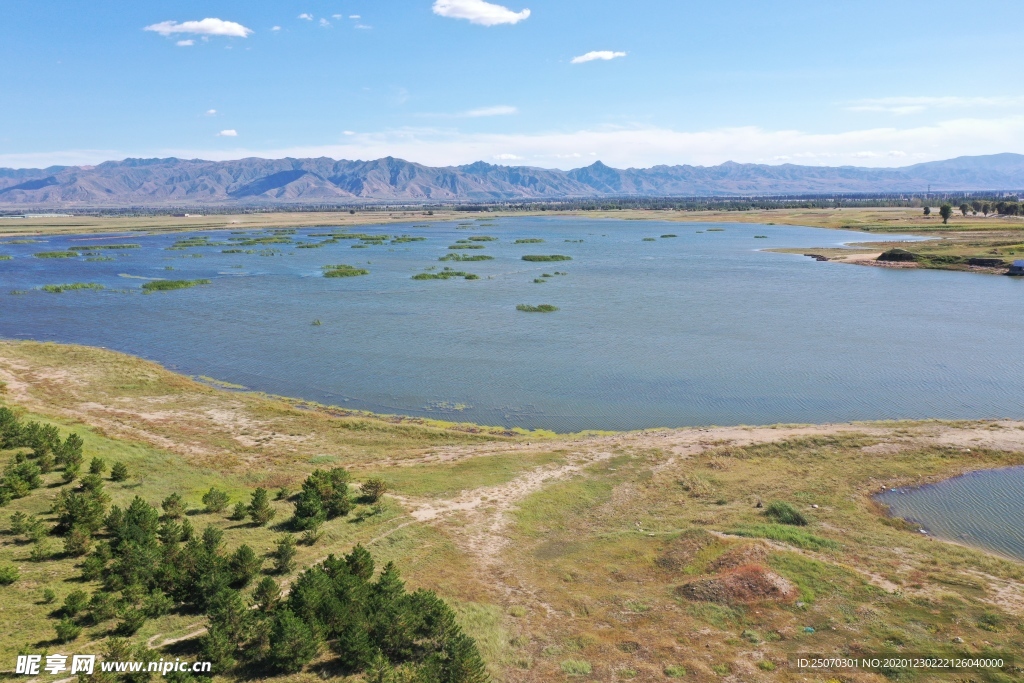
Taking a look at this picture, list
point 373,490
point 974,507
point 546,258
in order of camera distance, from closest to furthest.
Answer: point 373,490, point 974,507, point 546,258

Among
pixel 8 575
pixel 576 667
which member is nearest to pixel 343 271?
pixel 8 575

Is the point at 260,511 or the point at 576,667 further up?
the point at 260,511

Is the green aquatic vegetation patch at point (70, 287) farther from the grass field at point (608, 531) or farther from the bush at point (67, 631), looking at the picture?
the bush at point (67, 631)

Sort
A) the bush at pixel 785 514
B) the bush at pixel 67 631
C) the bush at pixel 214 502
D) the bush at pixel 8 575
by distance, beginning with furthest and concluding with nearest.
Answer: the bush at pixel 785 514
the bush at pixel 214 502
the bush at pixel 8 575
the bush at pixel 67 631

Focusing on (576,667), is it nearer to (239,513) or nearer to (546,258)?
(239,513)

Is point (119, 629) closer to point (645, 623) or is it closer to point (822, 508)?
point (645, 623)

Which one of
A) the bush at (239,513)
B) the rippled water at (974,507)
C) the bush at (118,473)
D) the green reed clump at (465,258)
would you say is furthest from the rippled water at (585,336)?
the bush at (239,513)
